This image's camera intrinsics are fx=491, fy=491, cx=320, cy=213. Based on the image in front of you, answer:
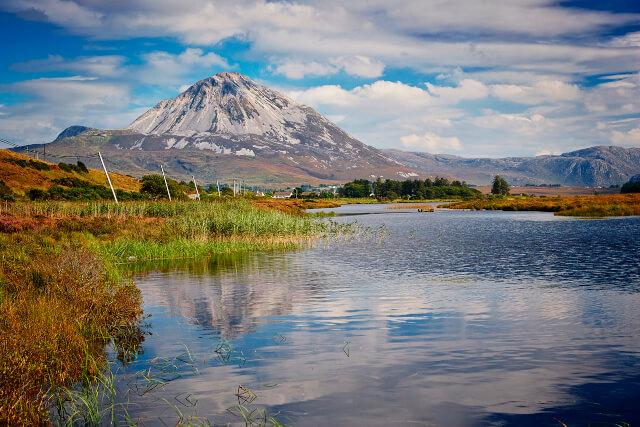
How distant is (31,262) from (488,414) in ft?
61.2

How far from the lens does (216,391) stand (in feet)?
37.0

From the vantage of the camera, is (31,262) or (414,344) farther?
(31,262)

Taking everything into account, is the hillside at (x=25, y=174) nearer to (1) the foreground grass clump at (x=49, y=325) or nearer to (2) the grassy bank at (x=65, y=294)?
(2) the grassy bank at (x=65, y=294)

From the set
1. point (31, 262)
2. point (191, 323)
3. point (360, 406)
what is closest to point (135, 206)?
point (31, 262)

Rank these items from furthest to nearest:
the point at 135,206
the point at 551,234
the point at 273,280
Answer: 1. the point at 551,234
2. the point at 135,206
3. the point at 273,280

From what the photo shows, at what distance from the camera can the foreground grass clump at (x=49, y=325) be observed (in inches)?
367

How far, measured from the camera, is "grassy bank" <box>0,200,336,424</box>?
1003cm

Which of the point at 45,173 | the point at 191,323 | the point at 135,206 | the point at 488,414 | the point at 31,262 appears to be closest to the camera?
the point at 488,414

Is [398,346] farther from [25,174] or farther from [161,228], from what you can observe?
[25,174]

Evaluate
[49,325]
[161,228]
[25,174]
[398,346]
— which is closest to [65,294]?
[49,325]

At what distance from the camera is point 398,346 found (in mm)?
14680

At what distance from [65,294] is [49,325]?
365 centimetres

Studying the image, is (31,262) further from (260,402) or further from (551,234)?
(551,234)

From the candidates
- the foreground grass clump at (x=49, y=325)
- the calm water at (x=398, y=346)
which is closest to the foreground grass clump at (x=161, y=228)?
the calm water at (x=398, y=346)
